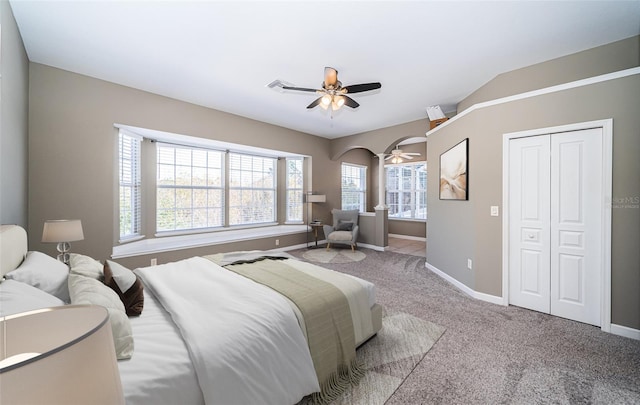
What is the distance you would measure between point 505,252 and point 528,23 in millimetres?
2443

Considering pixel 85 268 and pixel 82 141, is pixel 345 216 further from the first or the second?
pixel 85 268

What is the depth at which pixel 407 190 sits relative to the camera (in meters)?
8.26

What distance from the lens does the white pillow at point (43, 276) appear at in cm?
146

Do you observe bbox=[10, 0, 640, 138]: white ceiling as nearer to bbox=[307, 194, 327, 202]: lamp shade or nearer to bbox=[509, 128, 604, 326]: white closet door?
bbox=[509, 128, 604, 326]: white closet door

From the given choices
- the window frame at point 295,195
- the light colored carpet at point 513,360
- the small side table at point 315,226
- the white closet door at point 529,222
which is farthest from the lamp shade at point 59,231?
the white closet door at point 529,222

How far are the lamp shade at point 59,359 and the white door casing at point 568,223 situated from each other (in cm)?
377

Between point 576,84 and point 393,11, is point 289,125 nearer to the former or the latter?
point 393,11

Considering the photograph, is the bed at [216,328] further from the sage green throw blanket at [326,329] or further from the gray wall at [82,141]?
the gray wall at [82,141]

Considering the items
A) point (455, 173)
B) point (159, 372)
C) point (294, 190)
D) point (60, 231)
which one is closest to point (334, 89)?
point (455, 173)

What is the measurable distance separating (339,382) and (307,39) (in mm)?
3049

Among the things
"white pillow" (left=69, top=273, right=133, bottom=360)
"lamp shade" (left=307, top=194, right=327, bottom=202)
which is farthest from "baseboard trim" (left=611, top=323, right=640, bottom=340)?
"lamp shade" (left=307, top=194, right=327, bottom=202)

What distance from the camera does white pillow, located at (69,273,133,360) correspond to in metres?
1.19

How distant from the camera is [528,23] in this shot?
2.37 m

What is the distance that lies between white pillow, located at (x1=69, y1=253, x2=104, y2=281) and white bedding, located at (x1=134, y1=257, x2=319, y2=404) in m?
0.35
